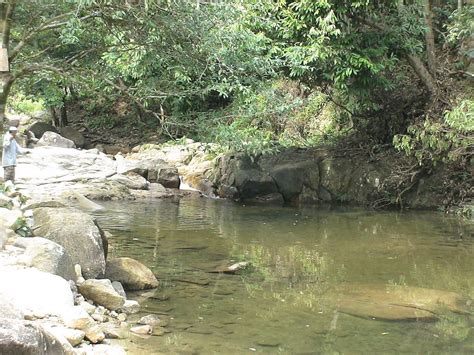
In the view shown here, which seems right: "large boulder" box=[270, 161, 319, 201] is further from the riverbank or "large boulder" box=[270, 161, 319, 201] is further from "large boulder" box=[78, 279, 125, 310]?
"large boulder" box=[78, 279, 125, 310]

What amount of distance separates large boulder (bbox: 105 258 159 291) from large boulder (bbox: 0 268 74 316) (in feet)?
5.09

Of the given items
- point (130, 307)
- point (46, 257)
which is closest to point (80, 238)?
point (46, 257)

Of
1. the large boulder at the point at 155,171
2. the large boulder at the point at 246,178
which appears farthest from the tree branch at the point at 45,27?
the large boulder at the point at 155,171

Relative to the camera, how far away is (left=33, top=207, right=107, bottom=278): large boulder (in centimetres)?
629

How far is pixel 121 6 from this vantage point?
683cm

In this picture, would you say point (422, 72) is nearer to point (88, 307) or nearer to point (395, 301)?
point (395, 301)

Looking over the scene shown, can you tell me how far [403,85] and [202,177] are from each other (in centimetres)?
707

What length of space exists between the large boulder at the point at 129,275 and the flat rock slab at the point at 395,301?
209cm

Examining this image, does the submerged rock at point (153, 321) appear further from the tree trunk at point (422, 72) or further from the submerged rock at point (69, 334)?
the tree trunk at point (422, 72)

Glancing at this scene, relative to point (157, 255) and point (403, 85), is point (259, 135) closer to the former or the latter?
point (157, 255)

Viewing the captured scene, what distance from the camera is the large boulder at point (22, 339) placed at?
3279 millimetres

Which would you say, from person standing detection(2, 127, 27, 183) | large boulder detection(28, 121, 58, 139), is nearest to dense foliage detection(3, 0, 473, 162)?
person standing detection(2, 127, 27, 183)

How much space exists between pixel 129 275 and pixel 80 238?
2.37ft

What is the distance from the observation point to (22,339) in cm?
334
